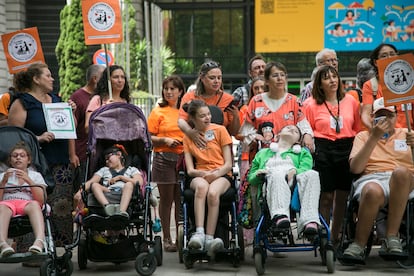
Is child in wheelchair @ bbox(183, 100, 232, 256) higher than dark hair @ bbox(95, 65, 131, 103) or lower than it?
lower

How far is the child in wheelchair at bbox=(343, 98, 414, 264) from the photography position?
25.8ft

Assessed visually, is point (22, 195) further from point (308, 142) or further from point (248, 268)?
point (308, 142)

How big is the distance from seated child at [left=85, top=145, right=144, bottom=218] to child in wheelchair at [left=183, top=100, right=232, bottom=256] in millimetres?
564

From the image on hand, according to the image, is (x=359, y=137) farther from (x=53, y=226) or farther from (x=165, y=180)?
(x=53, y=226)

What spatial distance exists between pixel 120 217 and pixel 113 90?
6.06 ft

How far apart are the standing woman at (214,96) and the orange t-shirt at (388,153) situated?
4.53 ft

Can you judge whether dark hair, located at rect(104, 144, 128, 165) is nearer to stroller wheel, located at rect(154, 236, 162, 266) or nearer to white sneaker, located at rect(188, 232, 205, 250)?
stroller wheel, located at rect(154, 236, 162, 266)

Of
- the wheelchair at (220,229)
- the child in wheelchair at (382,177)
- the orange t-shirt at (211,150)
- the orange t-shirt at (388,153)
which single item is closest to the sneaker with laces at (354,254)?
the child in wheelchair at (382,177)

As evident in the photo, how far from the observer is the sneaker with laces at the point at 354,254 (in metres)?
7.97

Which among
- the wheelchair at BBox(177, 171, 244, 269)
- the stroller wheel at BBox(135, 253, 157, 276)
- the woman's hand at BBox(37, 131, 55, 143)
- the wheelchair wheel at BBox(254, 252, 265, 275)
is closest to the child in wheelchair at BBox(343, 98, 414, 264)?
the wheelchair wheel at BBox(254, 252, 265, 275)

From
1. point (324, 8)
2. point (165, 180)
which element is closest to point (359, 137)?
point (165, 180)

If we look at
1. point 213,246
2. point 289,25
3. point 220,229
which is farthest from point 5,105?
point 289,25

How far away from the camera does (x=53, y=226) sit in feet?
26.8

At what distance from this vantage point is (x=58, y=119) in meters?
8.46
